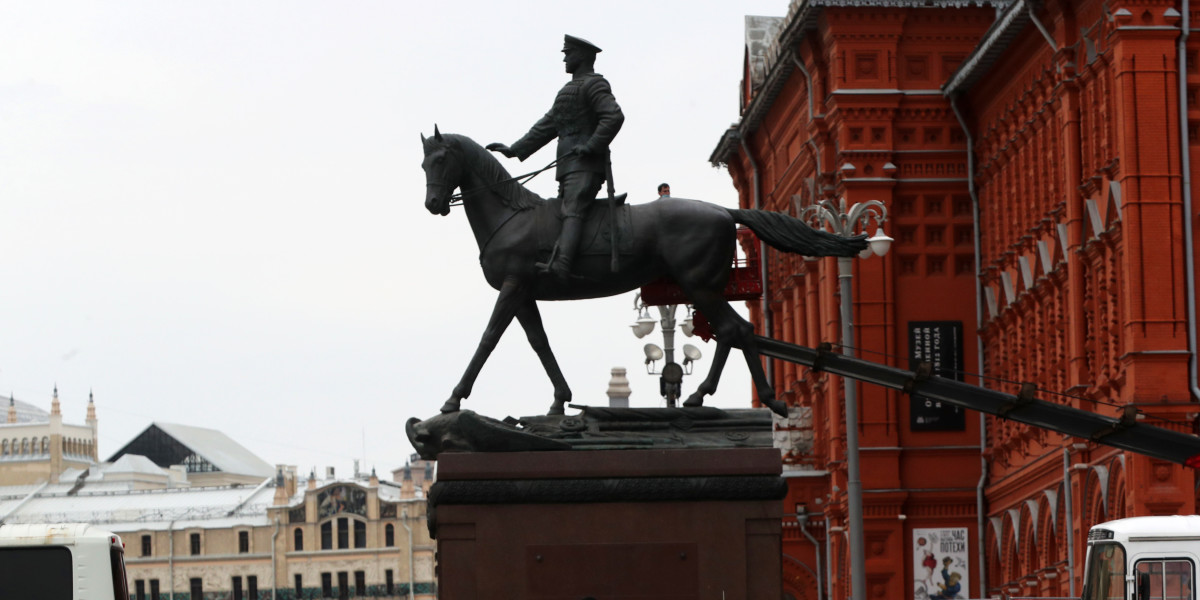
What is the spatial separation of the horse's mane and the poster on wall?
33065 millimetres

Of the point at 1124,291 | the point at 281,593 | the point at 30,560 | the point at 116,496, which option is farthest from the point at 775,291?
the point at 116,496

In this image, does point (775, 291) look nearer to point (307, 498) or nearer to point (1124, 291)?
point (1124, 291)

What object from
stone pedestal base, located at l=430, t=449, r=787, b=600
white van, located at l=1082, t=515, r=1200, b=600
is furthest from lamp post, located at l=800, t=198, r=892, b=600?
stone pedestal base, located at l=430, t=449, r=787, b=600

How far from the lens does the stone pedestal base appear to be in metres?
19.1

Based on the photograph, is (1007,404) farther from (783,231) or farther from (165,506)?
(165,506)

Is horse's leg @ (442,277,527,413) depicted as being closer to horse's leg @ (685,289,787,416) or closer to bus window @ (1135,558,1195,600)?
horse's leg @ (685,289,787,416)

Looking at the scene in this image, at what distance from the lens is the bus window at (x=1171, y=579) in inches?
1117

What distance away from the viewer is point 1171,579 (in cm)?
2841

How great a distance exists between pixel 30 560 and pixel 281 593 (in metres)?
149

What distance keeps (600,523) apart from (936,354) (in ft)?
112

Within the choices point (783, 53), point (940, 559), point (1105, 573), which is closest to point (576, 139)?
point (1105, 573)

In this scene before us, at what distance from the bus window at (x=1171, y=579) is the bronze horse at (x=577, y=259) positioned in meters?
9.96

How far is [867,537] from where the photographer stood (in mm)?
52750

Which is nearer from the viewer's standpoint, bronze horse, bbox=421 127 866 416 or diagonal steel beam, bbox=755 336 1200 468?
bronze horse, bbox=421 127 866 416
